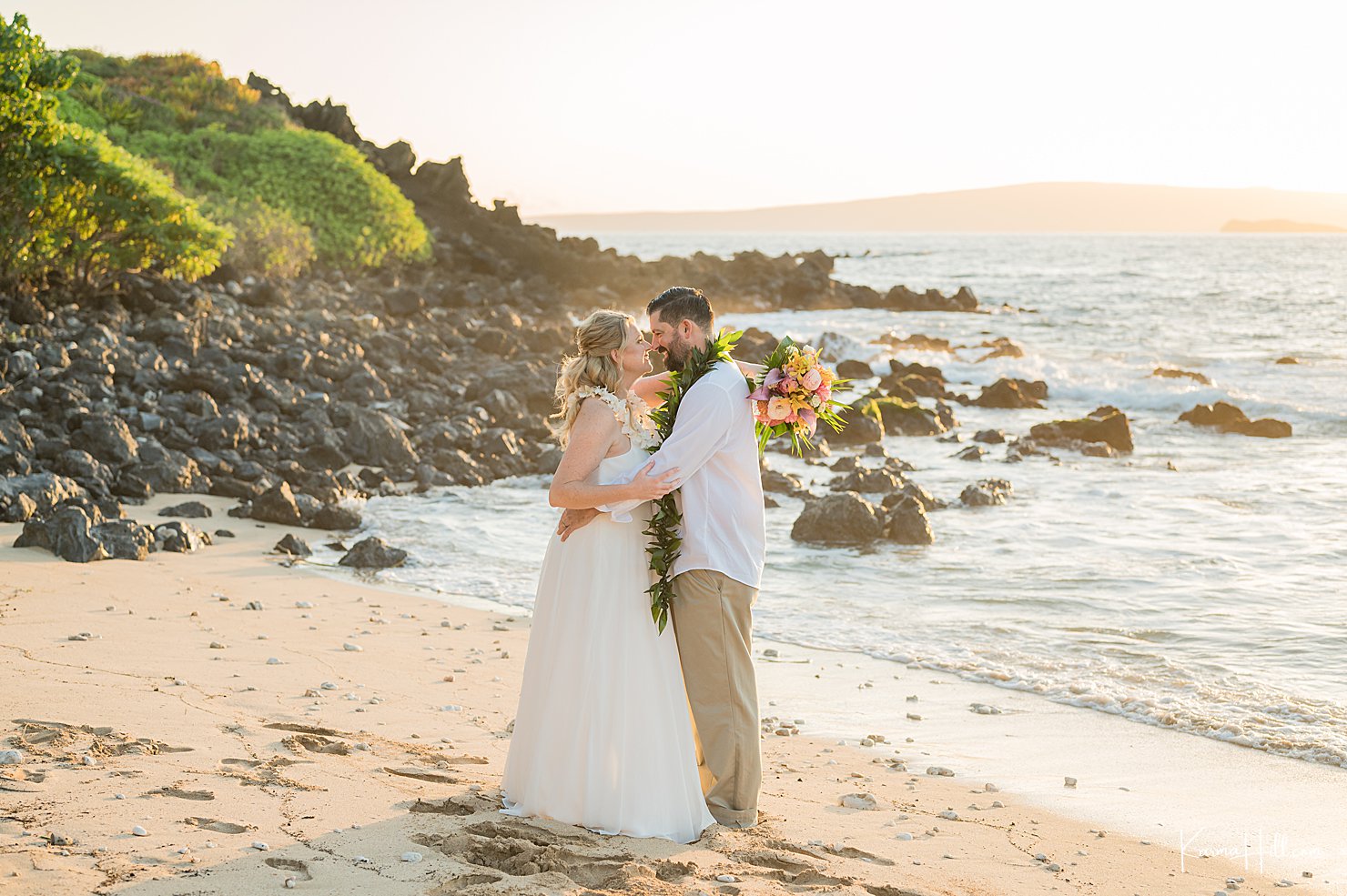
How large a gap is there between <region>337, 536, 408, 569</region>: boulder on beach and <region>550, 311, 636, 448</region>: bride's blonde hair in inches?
Result: 264

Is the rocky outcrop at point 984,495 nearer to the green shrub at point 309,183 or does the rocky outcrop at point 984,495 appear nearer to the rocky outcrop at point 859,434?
the rocky outcrop at point 859,434

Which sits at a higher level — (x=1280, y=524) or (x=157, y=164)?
(x=157, y=164)

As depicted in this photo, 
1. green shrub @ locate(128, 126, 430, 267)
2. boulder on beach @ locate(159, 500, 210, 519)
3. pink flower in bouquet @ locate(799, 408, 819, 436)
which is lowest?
boulder on beach @ locate(159, 500, 210, 519)

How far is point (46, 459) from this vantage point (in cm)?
1357

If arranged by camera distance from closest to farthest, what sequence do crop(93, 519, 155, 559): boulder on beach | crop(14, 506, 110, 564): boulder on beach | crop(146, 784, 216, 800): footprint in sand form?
crop(146, 784, 216, 800): footprint in sand < crop(14, 506, 110, 564): boulder on beach < crop(93, 519, 155, 559): boulder on beach

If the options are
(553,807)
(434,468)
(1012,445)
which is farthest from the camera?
(1012,445)

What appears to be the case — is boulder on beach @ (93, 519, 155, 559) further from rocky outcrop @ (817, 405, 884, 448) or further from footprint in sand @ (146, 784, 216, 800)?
rocky outcrop @ (817, 405, 884, 448)

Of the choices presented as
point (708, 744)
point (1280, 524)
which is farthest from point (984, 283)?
point (708, 744)

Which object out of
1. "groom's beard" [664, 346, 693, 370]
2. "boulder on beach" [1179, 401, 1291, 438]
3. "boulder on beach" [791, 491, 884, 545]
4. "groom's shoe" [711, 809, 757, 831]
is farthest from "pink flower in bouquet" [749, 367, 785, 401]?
"boulder on beach" [1179, 401, 1291, 438]

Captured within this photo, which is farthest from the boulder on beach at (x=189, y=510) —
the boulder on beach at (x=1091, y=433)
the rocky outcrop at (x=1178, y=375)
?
the rocky outcrop at (x=1178, y=375)

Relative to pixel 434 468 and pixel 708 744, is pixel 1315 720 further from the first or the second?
pixel 434 468

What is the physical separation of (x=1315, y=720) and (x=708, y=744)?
4656mm

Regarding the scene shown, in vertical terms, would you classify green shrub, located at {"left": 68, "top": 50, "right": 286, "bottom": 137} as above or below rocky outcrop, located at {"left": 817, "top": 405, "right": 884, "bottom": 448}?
above

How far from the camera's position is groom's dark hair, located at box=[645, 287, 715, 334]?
5906mm
